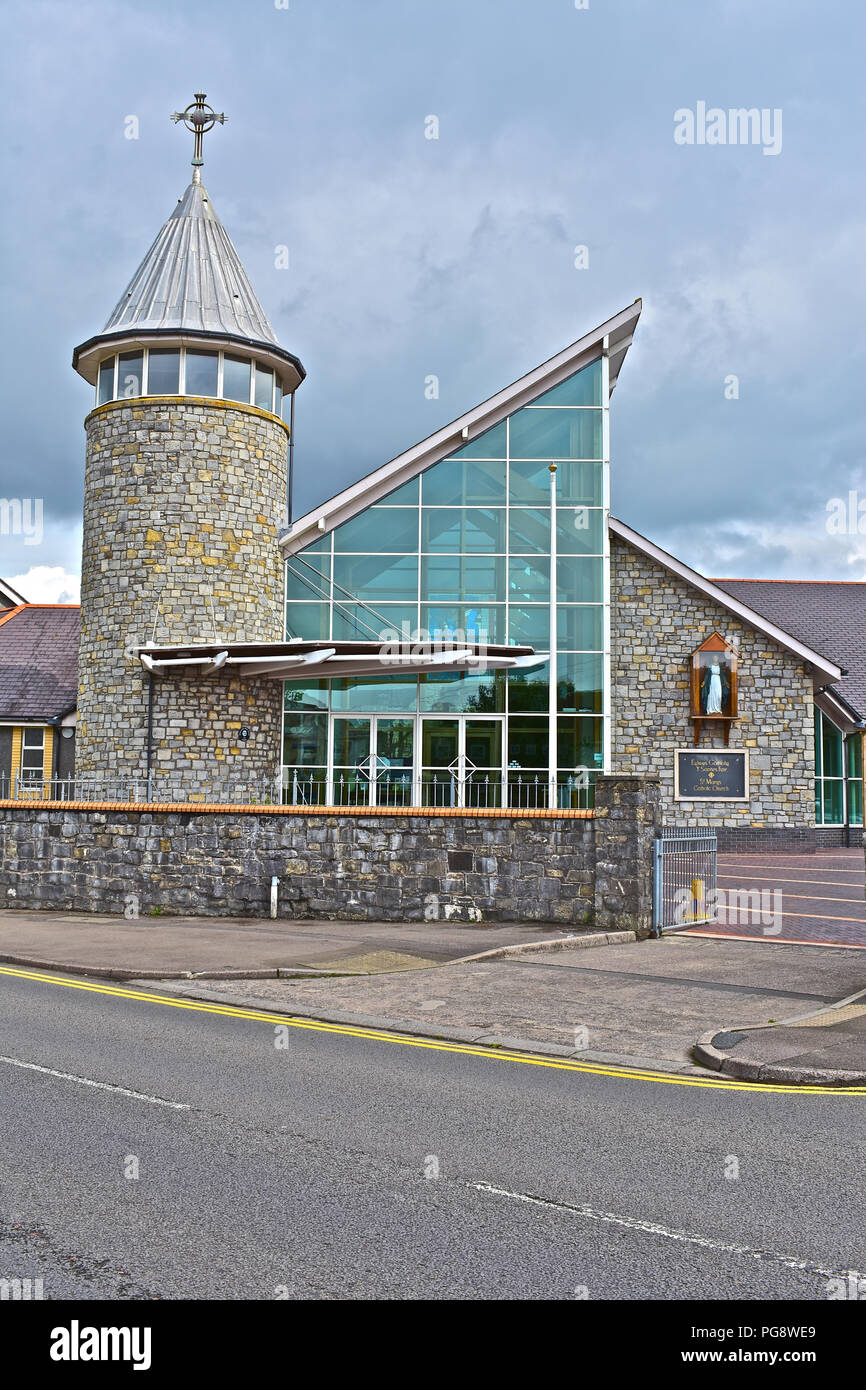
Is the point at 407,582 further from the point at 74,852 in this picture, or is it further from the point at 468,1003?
the point at 468,1003

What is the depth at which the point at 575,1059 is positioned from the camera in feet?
29.3

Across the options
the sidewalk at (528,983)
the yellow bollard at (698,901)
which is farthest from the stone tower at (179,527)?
the yellow bollard at (698,901)

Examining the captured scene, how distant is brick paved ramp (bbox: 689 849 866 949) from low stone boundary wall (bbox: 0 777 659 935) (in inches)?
66.1

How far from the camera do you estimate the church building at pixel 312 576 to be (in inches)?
966

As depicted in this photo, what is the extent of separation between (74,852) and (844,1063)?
1394 centimetres

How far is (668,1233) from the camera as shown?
5102 mm

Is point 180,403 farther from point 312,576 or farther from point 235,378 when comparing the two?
point 312,576

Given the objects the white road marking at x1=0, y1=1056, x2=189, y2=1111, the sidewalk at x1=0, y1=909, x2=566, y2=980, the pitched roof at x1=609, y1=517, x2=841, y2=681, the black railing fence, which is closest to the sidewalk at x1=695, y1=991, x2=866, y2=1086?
the white road marking at x1=0, y1=1056, x2=189, y2=1111

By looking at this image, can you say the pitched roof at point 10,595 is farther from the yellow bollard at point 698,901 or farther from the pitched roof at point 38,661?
the yellow bollard at point 698,901

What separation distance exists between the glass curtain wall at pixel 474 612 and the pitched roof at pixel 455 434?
238 mm

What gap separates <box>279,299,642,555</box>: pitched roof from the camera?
25531 mm

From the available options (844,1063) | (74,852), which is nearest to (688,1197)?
(844,1063)

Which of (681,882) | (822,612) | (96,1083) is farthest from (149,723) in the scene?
(822,612)

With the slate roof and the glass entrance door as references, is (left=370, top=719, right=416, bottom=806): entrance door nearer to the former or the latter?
the glass entrance door
